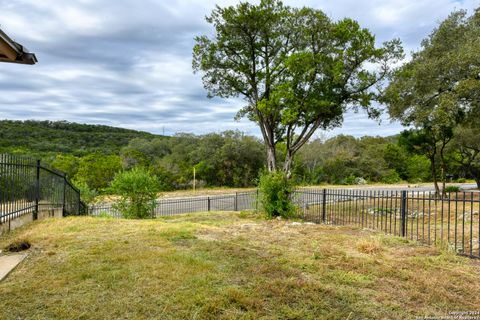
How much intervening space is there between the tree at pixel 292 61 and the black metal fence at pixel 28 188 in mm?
7898

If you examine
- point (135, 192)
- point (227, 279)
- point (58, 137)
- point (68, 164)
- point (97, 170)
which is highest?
point (58, 137)

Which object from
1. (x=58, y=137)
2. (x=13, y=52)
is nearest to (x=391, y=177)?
(x=58, y=137)

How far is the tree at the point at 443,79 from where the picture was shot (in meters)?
11.1

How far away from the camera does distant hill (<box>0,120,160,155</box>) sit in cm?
3278

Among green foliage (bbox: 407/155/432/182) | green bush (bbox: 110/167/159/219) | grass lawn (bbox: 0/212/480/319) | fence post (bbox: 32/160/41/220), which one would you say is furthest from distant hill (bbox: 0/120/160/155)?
green foliage (bbox: 407/155/432/182)

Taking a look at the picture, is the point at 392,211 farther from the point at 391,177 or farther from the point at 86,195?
the point at 391,177

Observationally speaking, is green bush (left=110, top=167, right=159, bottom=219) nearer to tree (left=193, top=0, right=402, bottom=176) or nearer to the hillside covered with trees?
tree (left=193, top=0, right=402, bottom=176)

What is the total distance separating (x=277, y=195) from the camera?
36.7 feet

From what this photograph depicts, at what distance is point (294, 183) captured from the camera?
1127cm

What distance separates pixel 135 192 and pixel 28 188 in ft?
15.9

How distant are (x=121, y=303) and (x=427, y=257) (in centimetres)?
483

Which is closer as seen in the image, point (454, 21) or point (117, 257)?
point (117, 257)

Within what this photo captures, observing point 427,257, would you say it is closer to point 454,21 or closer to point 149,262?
point 149,262

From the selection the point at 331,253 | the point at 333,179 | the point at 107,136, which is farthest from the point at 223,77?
the point at 107,136
